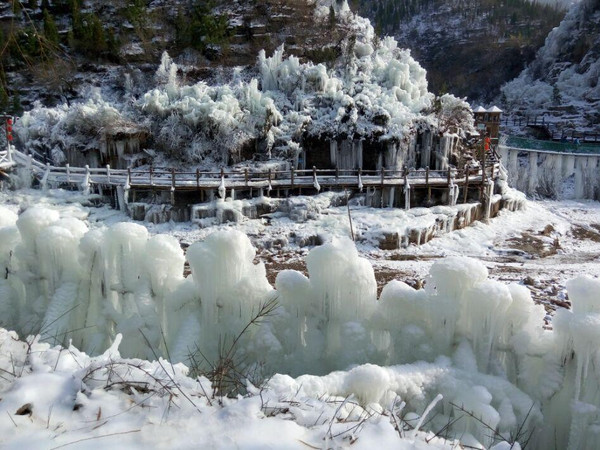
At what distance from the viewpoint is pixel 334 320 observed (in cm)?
709

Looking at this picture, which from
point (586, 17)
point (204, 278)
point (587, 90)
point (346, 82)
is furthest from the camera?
point (586, 17)

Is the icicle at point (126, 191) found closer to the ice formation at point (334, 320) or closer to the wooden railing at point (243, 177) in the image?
the wooden railing at point (243, 177)

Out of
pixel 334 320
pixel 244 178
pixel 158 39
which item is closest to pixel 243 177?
pixel 244 178

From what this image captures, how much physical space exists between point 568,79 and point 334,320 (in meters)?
51.2

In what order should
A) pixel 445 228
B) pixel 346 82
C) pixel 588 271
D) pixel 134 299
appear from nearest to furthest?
1. pixel 134 299
2. pixel 588 271
3. pixel 445 228
4. pixel 346 82

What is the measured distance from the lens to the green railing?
3164 cm

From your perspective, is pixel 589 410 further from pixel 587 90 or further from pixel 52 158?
pixel 587 90

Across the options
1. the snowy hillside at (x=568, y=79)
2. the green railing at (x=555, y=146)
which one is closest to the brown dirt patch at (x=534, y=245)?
the green railing at (x=555, y=146)

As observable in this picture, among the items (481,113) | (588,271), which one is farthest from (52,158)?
(481,113)

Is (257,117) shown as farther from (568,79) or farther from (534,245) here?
(568,79)

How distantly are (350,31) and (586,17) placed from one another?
35079 mm

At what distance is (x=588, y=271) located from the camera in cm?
1500

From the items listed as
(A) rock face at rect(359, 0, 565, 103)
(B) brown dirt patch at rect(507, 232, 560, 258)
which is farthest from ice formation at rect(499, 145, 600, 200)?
(A) rock face at rect(359, 0, 565, 103)

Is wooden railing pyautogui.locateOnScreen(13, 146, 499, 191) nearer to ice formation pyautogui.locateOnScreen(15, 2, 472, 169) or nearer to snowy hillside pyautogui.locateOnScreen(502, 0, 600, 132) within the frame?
ice formation pyautogui.locateOnScreen(15, 2, 472, 169)
